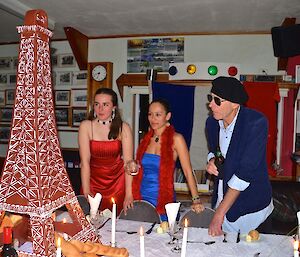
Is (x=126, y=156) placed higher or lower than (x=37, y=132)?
lower

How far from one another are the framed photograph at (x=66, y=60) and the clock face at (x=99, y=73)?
416 millimetres

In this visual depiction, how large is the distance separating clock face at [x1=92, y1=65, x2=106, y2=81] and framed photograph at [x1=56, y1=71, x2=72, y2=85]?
1.44 feet

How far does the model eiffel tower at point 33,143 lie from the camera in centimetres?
120

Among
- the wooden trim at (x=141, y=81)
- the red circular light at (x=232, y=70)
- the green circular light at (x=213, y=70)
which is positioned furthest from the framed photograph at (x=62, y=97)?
the red circular light at (x=232, y=70)

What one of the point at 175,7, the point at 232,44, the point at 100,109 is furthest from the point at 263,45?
the point at 100,109

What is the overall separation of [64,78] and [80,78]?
247 mm

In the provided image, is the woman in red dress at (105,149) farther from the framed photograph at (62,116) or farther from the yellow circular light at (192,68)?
the framed photograph at (62,116)

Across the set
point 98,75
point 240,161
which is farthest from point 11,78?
point 240,161

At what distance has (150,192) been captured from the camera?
255 cm

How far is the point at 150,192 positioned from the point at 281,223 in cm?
147

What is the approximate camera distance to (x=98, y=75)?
4891 mm

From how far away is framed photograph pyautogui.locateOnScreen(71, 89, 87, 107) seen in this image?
16.7 ft

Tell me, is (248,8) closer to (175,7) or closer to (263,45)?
(175,7)

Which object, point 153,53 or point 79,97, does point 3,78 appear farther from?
point 153,53
